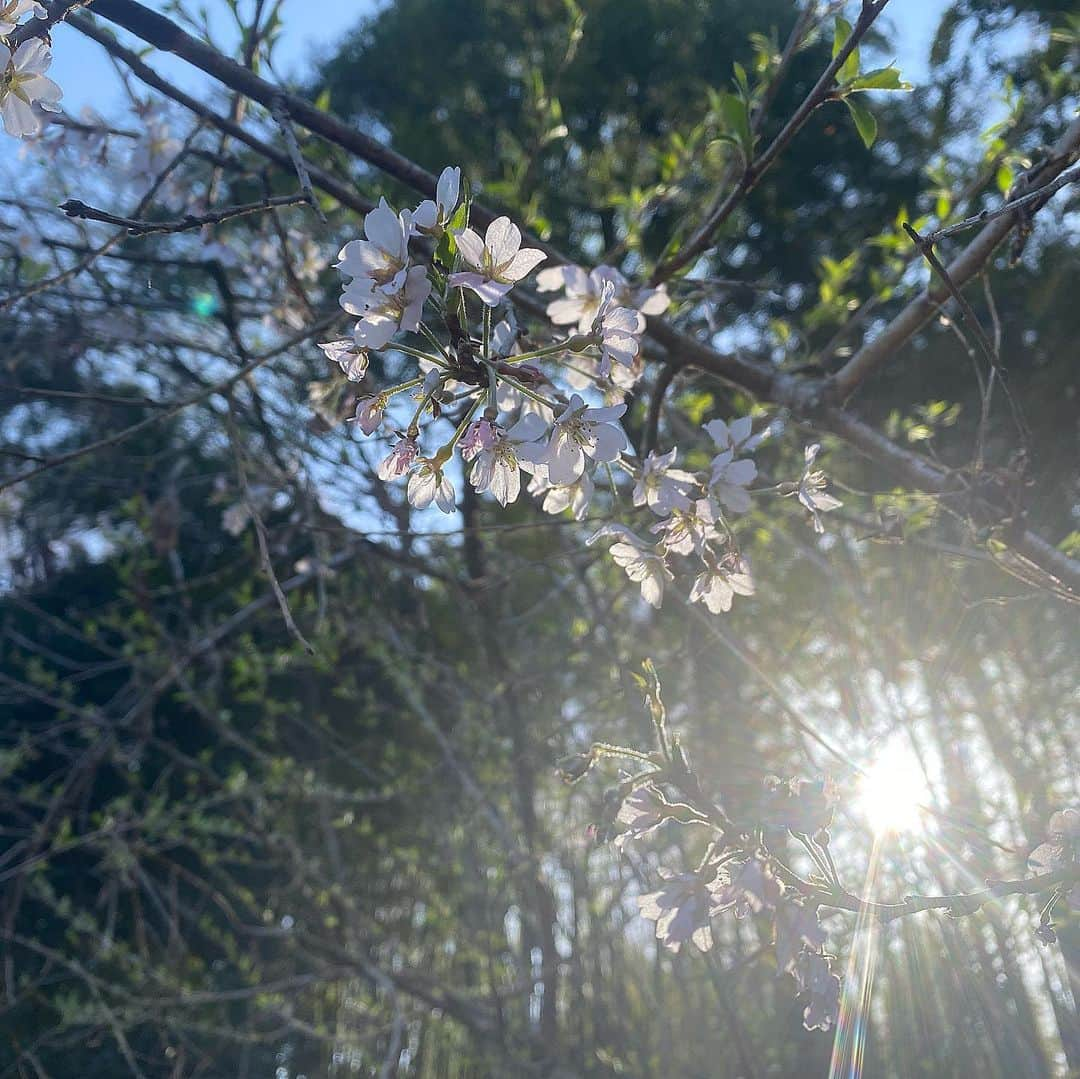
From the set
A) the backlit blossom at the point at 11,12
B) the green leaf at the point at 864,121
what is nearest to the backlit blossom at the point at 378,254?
the backlit blossom at the point at 11,12

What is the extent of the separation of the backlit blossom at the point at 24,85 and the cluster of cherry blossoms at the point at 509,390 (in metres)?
0.38

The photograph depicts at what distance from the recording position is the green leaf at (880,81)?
0.99m

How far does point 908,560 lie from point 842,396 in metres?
1.98

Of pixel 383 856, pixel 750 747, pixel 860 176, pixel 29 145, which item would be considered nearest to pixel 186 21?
pixel 29 145

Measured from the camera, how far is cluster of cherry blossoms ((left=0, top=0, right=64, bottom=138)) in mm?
830

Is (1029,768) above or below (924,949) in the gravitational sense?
above

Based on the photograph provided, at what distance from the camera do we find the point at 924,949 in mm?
2881

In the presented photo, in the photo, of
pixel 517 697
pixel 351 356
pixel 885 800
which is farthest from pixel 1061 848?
pixel 517 697

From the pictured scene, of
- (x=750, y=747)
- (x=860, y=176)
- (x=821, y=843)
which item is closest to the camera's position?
(x=821, y=843)

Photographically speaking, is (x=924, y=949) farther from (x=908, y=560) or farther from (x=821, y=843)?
(x=821, y=843)

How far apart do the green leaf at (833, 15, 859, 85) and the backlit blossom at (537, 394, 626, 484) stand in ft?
1.80

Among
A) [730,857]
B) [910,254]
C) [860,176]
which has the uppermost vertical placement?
[860,176]

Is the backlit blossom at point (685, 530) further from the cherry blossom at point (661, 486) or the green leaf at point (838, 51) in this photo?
the green leaf at point (838, 51)

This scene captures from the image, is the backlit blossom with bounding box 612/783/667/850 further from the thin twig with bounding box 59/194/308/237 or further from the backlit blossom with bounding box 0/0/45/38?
the backlit blossom with bounding box 0/0/45/38
